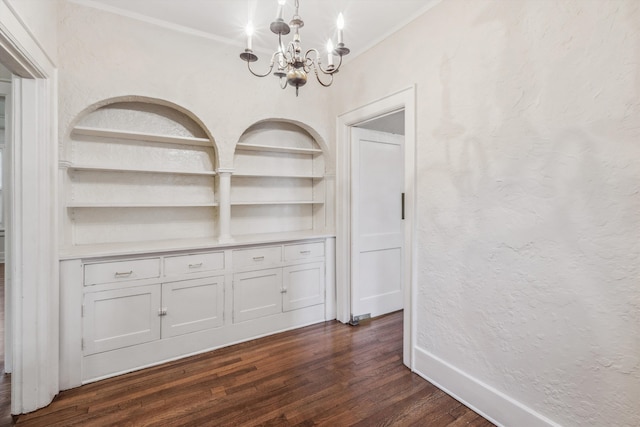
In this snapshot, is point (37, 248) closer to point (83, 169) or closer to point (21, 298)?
point (21, 298)

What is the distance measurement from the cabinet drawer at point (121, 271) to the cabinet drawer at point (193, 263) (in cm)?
9

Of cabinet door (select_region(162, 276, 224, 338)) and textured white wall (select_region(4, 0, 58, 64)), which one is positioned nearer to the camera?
textured white wall (select_region(4, 0, 58, 64))

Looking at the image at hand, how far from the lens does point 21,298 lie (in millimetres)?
1805

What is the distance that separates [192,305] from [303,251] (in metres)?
1.13

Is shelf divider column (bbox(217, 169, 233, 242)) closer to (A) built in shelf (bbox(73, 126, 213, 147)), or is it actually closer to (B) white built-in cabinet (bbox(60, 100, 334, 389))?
(B) white built-in cabinet (bbox(60, 100, 334, 389))

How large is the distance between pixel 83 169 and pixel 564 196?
3303 mm

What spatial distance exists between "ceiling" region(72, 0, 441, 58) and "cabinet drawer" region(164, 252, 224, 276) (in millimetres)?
1855

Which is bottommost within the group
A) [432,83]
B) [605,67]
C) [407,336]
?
[407,336]

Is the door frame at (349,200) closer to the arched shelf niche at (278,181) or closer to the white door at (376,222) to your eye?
the white door at (376,222)

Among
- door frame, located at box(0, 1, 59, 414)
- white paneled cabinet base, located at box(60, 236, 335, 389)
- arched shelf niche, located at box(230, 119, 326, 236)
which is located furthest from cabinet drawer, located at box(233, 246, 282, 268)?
door frame, located at box(0, 1, 59, 414)

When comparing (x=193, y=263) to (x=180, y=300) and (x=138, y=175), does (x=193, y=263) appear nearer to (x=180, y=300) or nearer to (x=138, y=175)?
(x=180, y=300)

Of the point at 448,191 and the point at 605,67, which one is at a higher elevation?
the point at 605,67

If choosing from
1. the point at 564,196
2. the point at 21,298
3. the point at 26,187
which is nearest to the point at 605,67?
the point at 564,196

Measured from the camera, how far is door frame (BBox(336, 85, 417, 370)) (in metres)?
2.30
